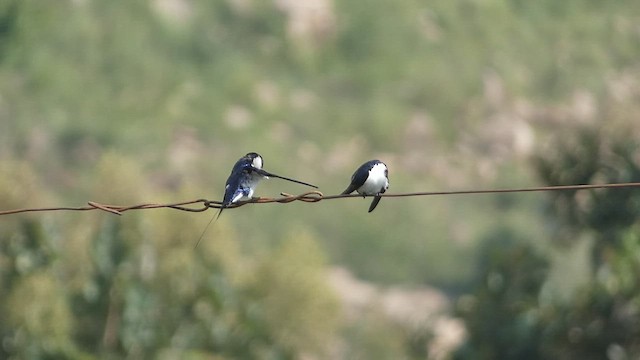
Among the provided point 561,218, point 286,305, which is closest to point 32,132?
point 286,305

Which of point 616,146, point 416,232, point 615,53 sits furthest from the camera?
point 615,53

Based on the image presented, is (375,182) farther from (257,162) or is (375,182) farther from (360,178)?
(257,162)

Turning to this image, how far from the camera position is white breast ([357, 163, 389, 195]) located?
566 inches

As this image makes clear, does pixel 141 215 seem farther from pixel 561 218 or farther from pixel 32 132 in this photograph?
pixel 32 132

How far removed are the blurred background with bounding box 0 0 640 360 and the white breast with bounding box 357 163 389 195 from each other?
34116 mm

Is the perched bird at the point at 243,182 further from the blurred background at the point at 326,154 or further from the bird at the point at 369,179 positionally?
the blurred background at the point at 326,154

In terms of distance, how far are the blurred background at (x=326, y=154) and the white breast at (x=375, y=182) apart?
112 feet

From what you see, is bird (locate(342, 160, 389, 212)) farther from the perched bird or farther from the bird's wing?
the perched bird

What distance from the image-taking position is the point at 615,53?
111750mm

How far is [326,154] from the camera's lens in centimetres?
9781

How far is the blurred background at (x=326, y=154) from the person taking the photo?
5450 centimetres

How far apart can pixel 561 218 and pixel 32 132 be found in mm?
43235

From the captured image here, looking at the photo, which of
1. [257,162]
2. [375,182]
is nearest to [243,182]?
[257,162]

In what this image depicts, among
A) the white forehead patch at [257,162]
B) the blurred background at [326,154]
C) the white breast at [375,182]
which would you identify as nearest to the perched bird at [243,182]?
the white forehead patch at [257,162]
